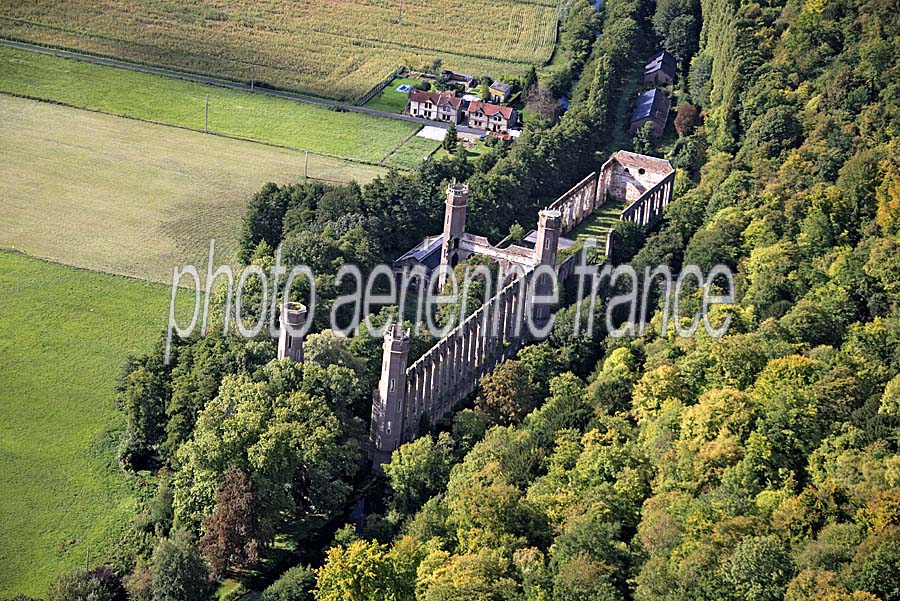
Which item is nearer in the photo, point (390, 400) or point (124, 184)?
point (390, 400)

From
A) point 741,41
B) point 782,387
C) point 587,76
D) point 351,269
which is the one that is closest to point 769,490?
point 782,387

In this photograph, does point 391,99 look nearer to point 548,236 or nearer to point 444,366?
point 548,236

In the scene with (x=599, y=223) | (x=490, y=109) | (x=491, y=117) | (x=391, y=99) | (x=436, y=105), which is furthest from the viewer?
(x=391, y=99)

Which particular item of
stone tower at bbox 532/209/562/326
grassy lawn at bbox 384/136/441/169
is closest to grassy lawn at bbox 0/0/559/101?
grassy lawn at bbox 384/136/441/169

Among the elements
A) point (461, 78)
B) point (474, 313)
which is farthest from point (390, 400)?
point (461, 78)

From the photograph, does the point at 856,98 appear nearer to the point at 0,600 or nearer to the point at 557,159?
the point at 557,159
